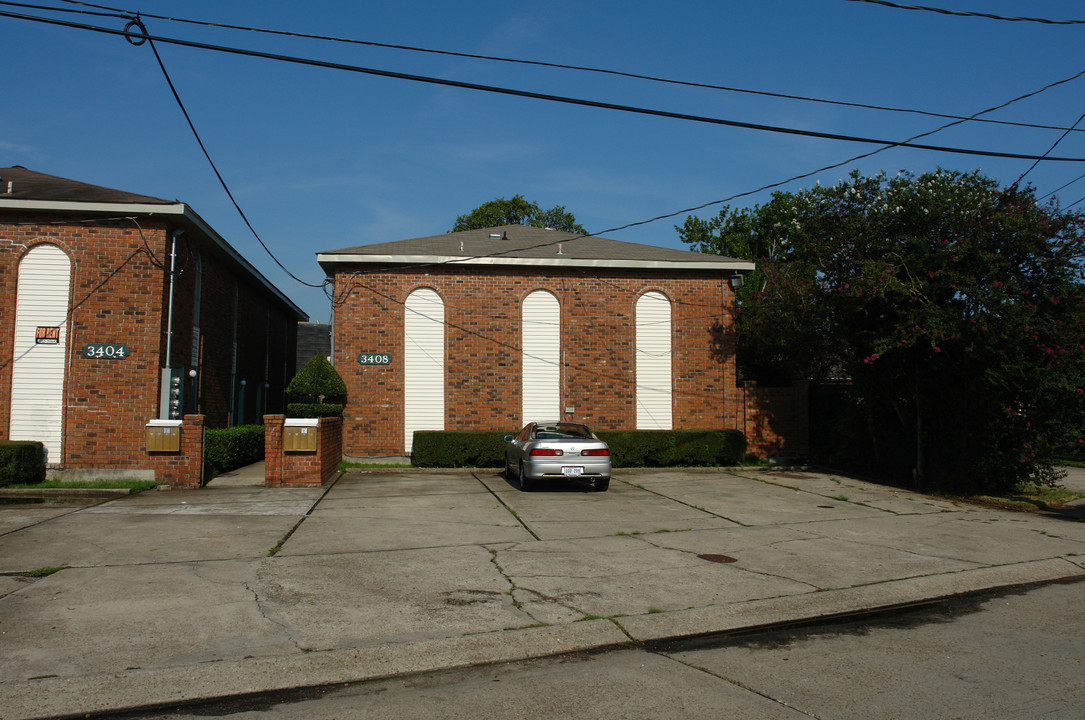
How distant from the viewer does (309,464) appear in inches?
577

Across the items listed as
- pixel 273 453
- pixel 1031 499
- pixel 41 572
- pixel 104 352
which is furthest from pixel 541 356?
pixel 41 572

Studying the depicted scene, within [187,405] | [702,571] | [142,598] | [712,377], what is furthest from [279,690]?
[712,377]

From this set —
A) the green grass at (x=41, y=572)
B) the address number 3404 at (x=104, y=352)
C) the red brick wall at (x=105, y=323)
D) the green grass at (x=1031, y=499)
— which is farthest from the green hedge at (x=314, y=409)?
the green grass at (x=1031, y=499)

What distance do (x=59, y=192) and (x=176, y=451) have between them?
685cm

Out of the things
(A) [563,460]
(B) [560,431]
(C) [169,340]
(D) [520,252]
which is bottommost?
(A) [563,460]

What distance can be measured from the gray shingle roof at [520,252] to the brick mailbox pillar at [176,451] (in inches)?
255

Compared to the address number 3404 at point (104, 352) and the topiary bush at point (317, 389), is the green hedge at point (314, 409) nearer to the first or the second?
the topiary bush at point (317, 389)

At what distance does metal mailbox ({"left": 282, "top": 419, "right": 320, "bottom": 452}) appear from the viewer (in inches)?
570

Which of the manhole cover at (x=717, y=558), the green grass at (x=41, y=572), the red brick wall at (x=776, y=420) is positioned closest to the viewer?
the green grass at (x=41, y=572)

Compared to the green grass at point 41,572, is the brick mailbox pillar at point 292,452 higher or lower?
higher

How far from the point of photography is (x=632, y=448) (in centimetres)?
1892

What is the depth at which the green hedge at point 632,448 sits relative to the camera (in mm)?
18109

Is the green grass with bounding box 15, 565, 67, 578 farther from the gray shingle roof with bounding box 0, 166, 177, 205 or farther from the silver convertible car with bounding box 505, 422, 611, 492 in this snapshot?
the gray shingle roof with bounding box 0, 166, 177, 205

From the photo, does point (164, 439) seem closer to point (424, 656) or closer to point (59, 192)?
point (59, 192)
